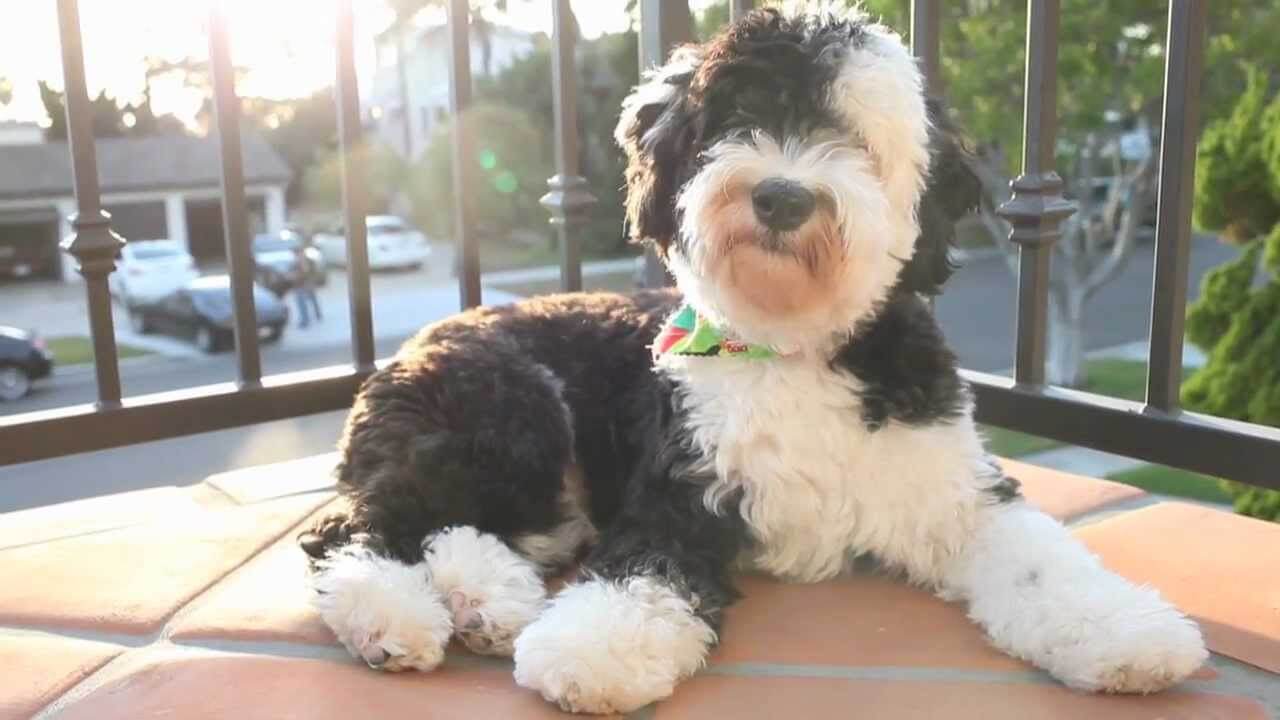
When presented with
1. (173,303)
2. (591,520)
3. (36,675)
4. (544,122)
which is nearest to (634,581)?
(591,520)

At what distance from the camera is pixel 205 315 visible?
17453 mm

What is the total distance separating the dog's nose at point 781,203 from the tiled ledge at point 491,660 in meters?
0.60

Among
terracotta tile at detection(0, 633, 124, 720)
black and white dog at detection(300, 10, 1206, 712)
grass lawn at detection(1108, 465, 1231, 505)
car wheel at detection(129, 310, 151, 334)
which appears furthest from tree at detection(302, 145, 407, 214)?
terracotta tile at detection(0, 633, 124, 720)

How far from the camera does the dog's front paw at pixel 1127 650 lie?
1466 millimetres

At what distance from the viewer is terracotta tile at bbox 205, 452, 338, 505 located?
7.93 feet

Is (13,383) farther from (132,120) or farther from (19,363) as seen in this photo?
(132,120)

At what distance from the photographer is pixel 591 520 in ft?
6.75

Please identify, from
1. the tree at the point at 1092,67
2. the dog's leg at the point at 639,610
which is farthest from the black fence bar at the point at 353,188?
the tree at the point at 1092,67

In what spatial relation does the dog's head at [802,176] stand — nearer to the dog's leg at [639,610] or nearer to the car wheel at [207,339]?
the dog's leg at [639,610]

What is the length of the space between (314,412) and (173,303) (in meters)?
16.8

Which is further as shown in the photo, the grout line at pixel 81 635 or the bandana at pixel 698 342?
the bandana at pixel 698 342

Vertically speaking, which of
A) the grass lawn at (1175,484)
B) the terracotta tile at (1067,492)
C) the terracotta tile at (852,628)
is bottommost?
the grass lawn at (1175,484)

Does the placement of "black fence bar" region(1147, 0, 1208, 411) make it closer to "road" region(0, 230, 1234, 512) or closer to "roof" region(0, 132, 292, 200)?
"road" region(0, 230, 1234, 512)

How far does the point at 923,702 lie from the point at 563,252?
5.27 ft
